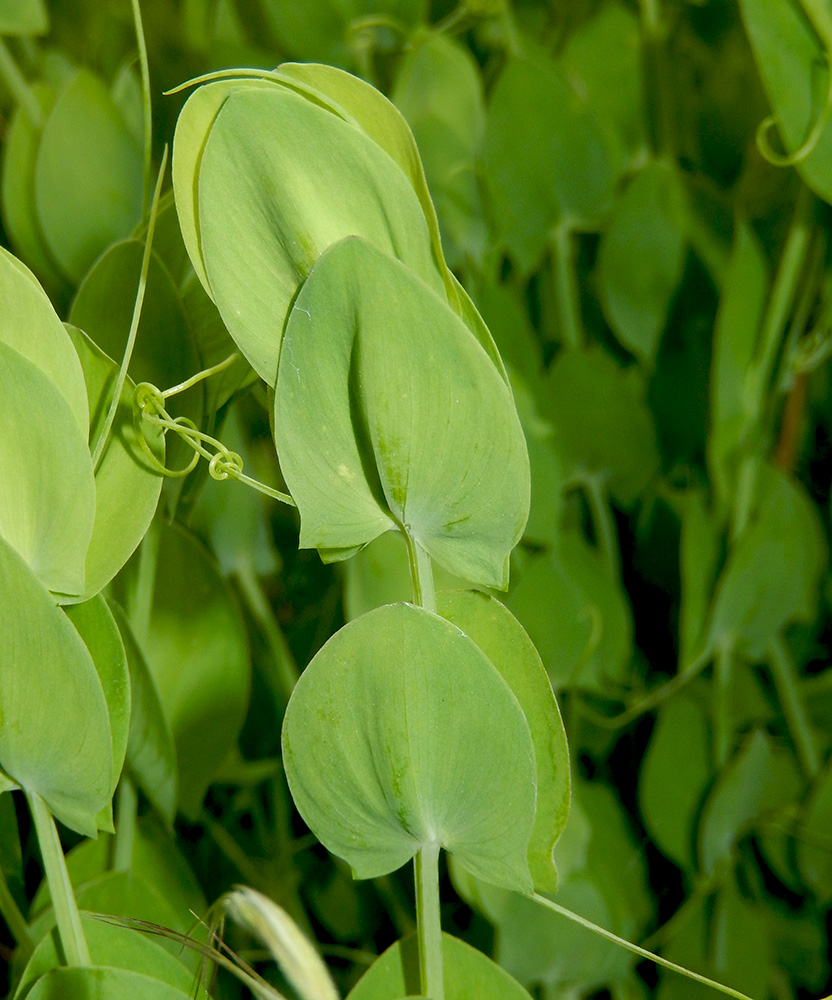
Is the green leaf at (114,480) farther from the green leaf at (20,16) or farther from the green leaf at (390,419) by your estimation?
the green leaf at (20,16)

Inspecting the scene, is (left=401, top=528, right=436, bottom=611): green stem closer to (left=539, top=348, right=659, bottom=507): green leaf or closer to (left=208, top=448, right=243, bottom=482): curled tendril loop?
(left=208, top=448, right=243, bottom=482): curled tendril loop

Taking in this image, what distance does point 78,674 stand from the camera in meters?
0.09

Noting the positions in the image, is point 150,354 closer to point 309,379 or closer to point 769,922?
point 309,379

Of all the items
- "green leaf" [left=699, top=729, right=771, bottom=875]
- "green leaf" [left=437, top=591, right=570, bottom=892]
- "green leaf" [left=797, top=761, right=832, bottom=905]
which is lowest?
"green leaf" [left=797, top=761, right=832, bottom=905]

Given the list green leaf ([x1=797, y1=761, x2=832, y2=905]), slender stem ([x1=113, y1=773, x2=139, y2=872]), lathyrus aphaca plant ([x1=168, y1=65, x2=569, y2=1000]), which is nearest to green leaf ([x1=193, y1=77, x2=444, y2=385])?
lathyrus aphaca plant ([x1=168, y1=65, x2=569, y2=1000])

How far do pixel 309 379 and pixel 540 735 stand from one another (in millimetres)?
50

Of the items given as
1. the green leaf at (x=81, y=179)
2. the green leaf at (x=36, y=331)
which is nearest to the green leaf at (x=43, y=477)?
the green leaf at (x=36, y=331)

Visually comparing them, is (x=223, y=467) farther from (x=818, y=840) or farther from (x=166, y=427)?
(x=818, y=840)

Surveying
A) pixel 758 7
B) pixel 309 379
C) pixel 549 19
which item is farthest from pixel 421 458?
pixel 549 19

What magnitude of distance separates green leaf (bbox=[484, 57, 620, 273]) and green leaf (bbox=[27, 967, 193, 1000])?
18cm

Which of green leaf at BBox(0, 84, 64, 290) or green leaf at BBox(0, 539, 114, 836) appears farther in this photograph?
green leaf at BBox(0, 84, 64, 290)

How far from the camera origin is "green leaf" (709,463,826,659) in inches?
8.8

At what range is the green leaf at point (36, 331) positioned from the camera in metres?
0.10

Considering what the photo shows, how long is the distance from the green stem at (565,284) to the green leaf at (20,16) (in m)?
0.13
